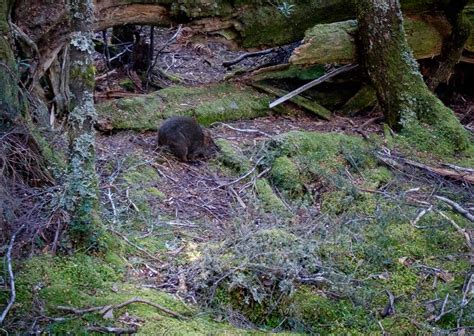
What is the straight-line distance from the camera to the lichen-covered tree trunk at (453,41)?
26.9 feet

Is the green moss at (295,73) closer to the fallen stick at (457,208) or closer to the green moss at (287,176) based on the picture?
the green moss at (287,176)

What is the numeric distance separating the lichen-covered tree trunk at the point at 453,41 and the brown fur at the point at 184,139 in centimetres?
403

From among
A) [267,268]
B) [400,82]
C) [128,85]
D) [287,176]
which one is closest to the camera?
[267,268]

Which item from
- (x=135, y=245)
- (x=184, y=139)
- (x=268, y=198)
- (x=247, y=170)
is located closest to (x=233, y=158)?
(x=247, y=170)

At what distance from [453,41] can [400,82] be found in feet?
5.31

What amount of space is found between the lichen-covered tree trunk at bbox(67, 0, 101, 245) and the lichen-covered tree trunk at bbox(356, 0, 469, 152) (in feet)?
15.5

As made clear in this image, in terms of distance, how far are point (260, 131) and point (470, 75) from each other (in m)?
4.34

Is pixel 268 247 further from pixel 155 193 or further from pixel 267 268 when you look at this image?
pixel 155 193

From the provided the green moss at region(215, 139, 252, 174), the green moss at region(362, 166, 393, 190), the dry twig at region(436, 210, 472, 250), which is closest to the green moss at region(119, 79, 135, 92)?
the green moss at region(215, 139, 252, 174)

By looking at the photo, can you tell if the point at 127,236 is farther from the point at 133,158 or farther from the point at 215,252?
the point at 133,158

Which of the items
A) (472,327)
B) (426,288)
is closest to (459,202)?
(426,288)

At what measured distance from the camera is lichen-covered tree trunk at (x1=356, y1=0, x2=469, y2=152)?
7.29m

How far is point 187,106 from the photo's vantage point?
7648 mm

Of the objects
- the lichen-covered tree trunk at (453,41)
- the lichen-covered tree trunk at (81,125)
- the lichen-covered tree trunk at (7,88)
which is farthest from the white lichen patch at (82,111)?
the lichen-covered tree trunk at (453,41)
